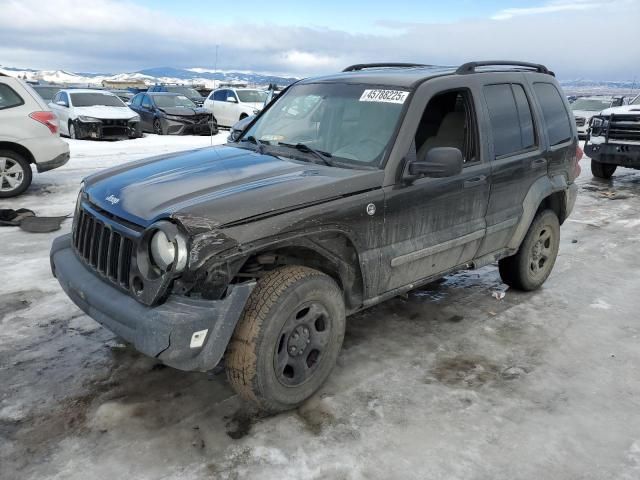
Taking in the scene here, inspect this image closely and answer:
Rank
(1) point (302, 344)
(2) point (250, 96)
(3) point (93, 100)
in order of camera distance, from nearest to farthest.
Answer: (1) point (302, 344) < (3) point (93, 100) < (2) point (250, 96)

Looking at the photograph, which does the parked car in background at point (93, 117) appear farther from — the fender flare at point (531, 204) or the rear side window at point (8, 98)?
the fender flare at point (531, 204)

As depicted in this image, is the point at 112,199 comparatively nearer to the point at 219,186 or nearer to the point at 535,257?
the point at 219,186

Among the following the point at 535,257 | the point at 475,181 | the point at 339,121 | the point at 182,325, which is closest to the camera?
the point at 182,325

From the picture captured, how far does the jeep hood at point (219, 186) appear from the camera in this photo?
280cm

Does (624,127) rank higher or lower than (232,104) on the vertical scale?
higher

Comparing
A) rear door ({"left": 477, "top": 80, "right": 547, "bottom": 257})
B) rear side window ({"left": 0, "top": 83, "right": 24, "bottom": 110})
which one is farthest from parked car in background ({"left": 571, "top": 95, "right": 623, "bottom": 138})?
rear side window ({"left": 0, "top": 83, "right": 24, "bottom": 110})

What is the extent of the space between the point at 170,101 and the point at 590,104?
1554 cm

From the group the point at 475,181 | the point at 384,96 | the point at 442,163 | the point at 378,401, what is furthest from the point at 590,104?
the point at 378,401

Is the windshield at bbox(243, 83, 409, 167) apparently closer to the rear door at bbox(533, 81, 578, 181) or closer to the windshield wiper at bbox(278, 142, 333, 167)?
the windshield wiper at bbox(278, 142, 333, 167)

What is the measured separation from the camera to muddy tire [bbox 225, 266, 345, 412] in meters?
2.82

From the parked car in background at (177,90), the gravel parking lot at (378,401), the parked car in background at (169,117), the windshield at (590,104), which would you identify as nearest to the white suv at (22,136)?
the gravel parking lot at (378,401)

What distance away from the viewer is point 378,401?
324cm

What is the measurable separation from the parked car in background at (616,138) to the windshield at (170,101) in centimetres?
1346

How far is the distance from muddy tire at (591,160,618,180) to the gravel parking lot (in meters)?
7.73
